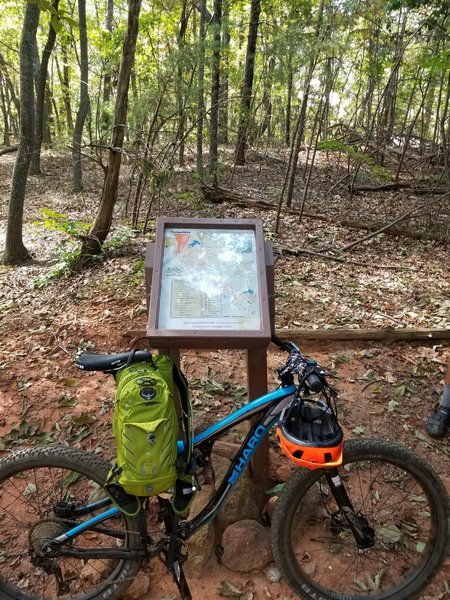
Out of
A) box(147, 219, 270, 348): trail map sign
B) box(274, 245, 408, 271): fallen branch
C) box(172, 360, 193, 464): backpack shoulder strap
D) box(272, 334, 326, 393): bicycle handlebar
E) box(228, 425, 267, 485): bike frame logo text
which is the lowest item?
box(274, 245, 408, 271): fallen branch

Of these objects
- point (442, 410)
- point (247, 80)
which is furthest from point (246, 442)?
point (247, 80)

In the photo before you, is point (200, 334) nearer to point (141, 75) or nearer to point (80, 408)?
point (80, 408)

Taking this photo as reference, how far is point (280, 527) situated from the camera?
7.07 feet

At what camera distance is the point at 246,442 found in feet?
7.19

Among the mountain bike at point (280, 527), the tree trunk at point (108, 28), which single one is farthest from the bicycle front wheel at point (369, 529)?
the tree trunk at point (108, 28)

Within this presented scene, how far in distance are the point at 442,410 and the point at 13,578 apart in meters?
3.27

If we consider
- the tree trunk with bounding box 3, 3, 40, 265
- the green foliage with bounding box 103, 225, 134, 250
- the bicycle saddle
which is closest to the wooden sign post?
the bicycle saddle

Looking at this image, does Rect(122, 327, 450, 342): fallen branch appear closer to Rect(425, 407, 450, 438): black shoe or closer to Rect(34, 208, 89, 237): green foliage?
Result: Rect(425, 407, 450, 438): black shoe

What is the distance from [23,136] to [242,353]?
5.43m

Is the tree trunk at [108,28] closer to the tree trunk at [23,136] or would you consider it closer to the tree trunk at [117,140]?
the tree trunk at [23,136]

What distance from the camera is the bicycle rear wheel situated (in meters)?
2.14

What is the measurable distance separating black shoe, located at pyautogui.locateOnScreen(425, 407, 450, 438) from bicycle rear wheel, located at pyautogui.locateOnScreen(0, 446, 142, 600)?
2492mm

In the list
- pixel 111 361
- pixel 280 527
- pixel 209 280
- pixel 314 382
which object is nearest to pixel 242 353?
pixel 209 280

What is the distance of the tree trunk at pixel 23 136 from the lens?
6793 millimetres
